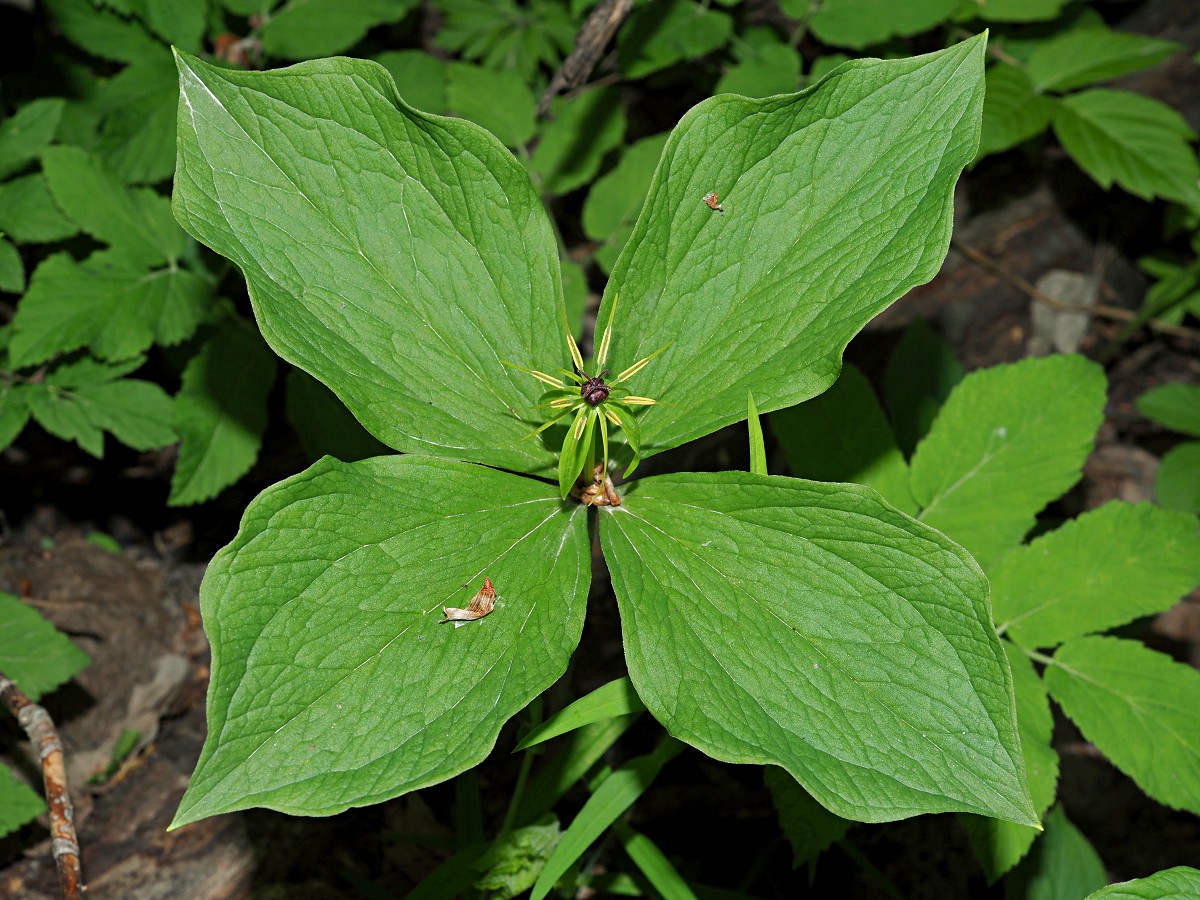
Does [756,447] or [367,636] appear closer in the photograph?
[367,636]

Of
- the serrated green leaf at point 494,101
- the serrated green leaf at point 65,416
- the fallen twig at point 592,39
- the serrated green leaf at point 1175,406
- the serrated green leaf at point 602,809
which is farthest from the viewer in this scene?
the serrated green leaf at point 1175,406

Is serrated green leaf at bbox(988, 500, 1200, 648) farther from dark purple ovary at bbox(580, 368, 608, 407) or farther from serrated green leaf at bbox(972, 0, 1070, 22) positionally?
serrated green leaf at bbox(972, 0, 1070, 22)

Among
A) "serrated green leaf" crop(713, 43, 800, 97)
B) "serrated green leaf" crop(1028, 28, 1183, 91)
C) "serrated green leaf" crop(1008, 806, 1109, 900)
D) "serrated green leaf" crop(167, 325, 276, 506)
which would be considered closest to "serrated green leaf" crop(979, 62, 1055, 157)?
"serrated green leaf" crop(1028, 28, 1183, 91)

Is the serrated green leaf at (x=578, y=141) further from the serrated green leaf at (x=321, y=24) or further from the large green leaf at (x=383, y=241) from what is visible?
the large green leaf at (x=383, y=241)

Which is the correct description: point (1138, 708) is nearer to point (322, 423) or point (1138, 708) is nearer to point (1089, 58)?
point (322, 423)

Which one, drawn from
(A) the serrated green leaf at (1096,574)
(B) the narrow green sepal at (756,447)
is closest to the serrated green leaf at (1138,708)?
(A) the serrated green leaf at (1096,574)

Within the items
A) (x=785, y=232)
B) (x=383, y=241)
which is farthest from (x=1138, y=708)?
(x=383, y=241)
